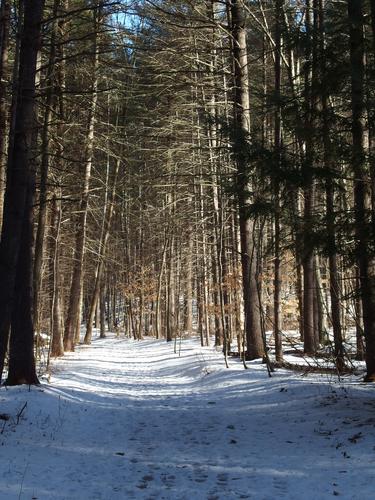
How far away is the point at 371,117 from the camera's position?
7.21 m

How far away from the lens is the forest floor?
4930 millimetres

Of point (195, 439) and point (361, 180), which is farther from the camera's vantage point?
point (361, 180)

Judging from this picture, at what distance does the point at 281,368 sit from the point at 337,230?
5675mm

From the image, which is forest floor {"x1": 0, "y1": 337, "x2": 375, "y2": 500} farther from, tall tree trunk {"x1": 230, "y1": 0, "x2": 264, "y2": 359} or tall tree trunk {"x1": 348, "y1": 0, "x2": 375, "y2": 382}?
tall tree trunk {"x1": 230, "y1": 0, "x2": 264, "y2": 359}

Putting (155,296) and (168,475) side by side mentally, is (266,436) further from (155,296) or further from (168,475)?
(155,296)

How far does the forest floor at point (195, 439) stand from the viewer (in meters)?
4.93

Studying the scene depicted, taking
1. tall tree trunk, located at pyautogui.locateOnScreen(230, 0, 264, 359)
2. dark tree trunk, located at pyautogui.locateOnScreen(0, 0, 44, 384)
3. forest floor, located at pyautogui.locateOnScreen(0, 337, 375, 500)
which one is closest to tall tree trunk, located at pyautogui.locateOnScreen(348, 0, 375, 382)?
forest floor, located at pyautogui.locateOnScreen(0, 337, 375, 500)

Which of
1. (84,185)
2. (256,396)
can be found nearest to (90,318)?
(84,185)

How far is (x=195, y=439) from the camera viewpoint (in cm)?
702

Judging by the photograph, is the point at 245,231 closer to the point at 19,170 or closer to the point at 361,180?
the point at 361,180

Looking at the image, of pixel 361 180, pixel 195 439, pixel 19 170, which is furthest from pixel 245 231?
pixel 19 170

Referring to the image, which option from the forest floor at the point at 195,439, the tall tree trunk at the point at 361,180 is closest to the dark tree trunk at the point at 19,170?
the forest floor at the point at 195,439

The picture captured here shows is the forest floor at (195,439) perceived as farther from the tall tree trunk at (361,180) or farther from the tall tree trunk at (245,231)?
the tall tree trunk at (245,231)

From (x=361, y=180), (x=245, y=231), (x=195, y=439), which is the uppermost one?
(x=245, y=231)
